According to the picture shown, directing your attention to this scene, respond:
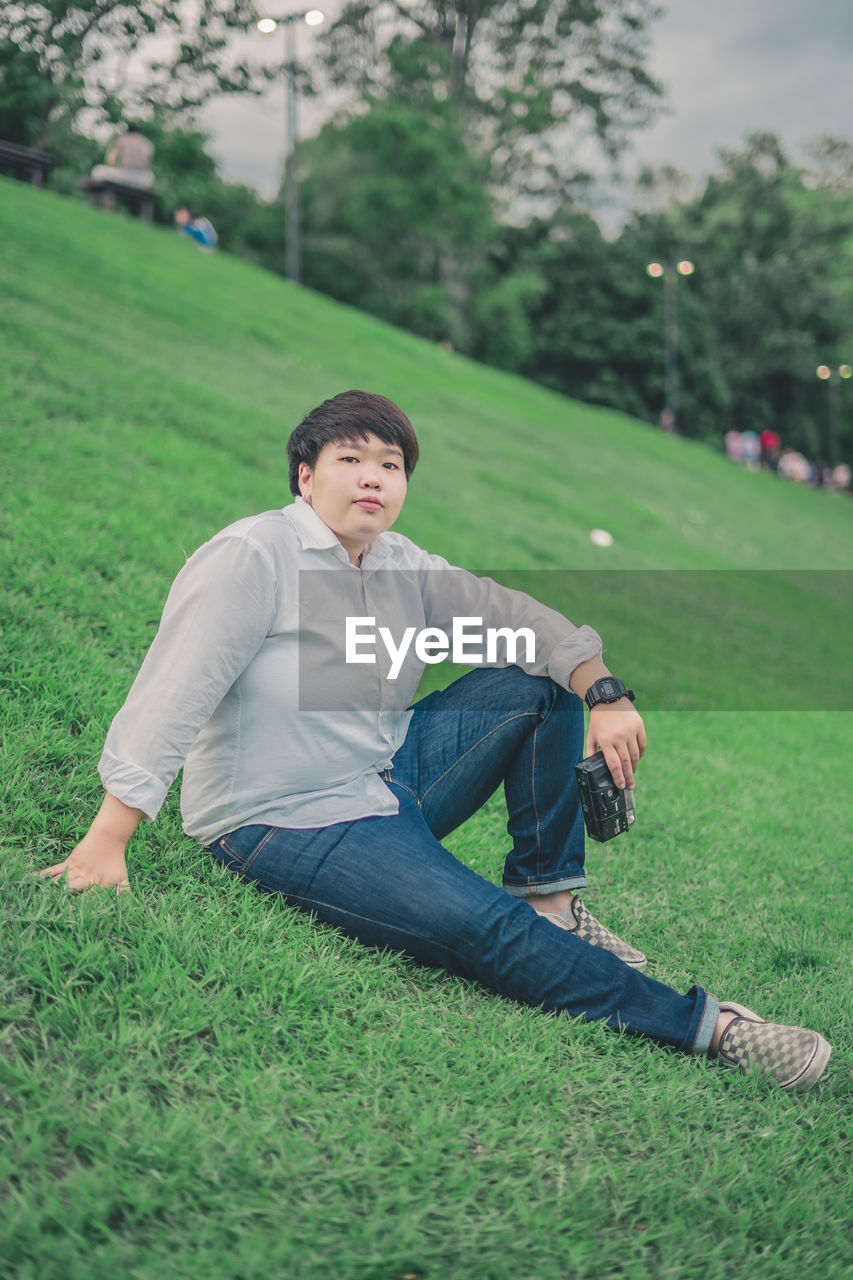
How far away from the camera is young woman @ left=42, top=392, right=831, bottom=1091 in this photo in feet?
8.03

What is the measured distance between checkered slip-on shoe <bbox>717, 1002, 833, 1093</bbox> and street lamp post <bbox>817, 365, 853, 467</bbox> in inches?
1950

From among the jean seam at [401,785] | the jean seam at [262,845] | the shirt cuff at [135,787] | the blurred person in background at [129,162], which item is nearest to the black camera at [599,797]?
the jean seam at [401,785]

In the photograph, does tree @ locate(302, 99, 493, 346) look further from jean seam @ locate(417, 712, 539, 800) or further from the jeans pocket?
the jeans pocket

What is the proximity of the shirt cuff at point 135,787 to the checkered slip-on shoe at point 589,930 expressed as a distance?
1228 mm

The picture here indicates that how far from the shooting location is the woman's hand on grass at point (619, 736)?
9.02ft

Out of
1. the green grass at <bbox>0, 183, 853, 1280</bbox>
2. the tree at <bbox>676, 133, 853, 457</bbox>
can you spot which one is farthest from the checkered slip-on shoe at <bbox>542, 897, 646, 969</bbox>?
the tree at <bbox>676, 133, 853, 457</bbox>

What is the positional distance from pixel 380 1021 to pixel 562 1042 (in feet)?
1.47

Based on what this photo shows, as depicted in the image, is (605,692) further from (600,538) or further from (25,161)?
(25,161)

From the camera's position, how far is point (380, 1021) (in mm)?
2439

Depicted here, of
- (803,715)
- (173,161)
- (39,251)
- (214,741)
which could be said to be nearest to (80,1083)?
(214,741)

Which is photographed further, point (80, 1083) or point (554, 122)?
point (554, 122)

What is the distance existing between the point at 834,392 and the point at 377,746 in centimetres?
5128

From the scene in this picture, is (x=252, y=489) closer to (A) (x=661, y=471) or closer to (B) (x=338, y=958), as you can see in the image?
(B) (x=338, y=958)

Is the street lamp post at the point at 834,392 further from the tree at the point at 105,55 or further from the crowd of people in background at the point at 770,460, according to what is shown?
the tree at the point at 105,55
